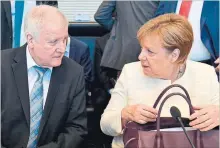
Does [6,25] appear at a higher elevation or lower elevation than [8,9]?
lower

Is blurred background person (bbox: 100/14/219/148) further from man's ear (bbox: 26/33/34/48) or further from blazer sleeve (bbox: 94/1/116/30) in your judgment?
blazer sleeve (bbox: 94/1/116/30)

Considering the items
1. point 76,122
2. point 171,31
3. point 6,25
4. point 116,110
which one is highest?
point 171,31

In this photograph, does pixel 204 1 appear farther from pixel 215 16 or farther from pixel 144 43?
pixel 144 43

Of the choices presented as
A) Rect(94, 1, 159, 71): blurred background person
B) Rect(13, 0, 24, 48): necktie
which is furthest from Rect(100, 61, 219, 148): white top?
Rect(13, 0, 24, 48): necktie

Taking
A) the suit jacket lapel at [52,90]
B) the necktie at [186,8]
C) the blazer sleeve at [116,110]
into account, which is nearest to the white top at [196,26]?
the necktie at [186,8]

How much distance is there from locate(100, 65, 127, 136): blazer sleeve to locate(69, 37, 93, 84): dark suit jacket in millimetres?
852

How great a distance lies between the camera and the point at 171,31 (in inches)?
66.0

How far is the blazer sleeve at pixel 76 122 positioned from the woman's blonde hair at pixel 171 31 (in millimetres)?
384

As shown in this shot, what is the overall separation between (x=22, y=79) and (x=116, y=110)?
17.0 inches

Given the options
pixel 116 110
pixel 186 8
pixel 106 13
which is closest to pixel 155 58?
pixel 116 110

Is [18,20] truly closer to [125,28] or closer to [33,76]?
[125,28]

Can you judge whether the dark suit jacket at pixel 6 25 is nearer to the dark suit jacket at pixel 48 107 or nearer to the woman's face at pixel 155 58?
the dark suit jacket at pixel 48 107

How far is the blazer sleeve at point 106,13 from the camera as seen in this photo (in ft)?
8.22

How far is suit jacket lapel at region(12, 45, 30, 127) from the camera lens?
1.77m
